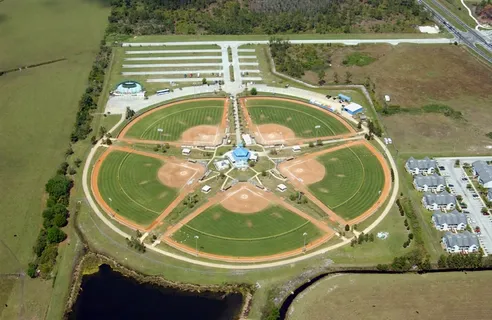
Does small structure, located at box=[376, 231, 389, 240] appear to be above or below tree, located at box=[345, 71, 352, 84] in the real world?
above

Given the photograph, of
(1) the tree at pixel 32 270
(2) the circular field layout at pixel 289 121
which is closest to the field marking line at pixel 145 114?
(2) the circular field layout at pixel 289 121

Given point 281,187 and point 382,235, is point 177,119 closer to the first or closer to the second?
point 281,187

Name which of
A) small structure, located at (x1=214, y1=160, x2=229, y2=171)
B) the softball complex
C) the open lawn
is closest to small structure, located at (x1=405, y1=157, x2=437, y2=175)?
the softball complex

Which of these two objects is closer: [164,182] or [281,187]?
[281,187]

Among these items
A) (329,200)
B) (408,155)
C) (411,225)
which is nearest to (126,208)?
(329,200)

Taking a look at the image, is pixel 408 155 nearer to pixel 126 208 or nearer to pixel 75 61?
pixel 126 208

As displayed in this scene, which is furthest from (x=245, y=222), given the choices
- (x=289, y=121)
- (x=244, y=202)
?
(x=289, y=121)

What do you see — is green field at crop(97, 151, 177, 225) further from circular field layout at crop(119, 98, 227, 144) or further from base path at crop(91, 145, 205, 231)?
circular field layout at crop(119, 98, 227, 144)
